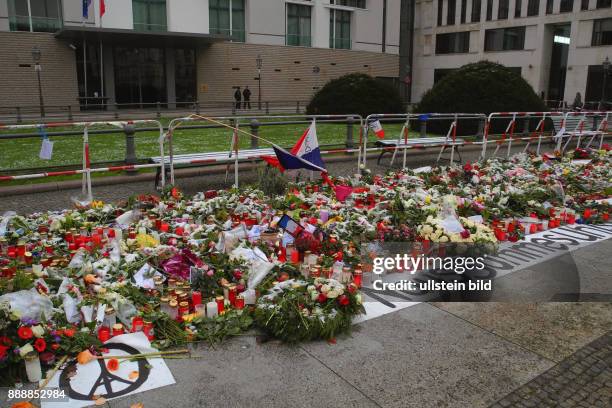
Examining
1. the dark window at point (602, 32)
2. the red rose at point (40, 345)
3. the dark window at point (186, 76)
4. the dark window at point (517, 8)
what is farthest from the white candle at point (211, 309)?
the dark window at point (517, 8)

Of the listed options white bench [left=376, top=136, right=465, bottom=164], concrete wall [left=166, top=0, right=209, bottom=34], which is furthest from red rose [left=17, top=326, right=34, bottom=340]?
concrete wall [left=166, top=0, right=209, bottom=34]

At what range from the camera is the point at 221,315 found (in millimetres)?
4645

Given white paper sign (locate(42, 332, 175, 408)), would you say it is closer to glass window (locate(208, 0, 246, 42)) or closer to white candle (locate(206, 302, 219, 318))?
white candle (locate(206, 302, 219, 318))

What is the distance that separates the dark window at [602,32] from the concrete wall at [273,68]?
20.2 meters

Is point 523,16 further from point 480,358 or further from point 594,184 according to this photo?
point 480,358

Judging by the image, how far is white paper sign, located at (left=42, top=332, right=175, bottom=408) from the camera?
3571 millimetres

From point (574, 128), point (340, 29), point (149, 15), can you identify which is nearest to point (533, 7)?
point (340, 29)

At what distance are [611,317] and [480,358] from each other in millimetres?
1699

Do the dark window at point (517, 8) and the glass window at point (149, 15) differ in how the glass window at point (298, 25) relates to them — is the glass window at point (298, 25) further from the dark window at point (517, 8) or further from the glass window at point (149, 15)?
the dark window at point (517, 8)

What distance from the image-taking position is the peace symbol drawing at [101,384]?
11.7 feet

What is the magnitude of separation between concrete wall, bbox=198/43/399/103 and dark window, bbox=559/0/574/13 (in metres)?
18.0

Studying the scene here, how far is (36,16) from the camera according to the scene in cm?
3619

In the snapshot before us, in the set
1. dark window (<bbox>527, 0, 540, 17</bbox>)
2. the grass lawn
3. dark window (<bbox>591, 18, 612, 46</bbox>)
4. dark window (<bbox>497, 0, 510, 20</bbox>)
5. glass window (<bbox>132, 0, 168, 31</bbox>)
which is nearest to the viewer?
the grass lawn

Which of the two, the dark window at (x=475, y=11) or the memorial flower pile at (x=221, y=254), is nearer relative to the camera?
the memorial flower pile at (x=221, y=254)
